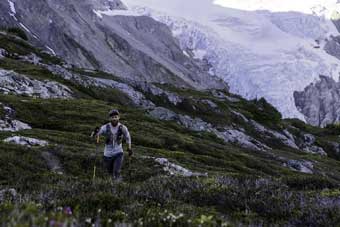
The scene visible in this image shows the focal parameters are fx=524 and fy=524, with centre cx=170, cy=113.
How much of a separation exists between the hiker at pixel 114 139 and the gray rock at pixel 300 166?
121ft

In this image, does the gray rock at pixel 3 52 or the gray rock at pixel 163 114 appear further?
the gray rock at pixel 3 52

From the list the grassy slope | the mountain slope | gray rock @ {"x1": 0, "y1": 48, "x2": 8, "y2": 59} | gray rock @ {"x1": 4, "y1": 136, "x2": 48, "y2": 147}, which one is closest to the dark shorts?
the grassy slope

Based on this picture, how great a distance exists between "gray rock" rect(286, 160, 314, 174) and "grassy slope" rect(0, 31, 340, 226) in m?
1.65

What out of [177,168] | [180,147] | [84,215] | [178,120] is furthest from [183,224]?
[178,120]

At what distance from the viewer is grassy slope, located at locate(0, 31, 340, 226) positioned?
310 inches

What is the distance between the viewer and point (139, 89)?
79.2 m

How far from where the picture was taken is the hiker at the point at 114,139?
56.3 feet

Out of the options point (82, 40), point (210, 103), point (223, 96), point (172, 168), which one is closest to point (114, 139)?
point (172, 168)

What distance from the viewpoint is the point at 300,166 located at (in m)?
54.0

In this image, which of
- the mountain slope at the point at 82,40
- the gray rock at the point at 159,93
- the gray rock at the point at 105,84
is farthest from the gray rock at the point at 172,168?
the mountain slope at the point at 82,40

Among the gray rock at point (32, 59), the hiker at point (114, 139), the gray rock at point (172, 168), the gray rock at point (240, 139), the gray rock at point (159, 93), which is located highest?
the gray rock at point (32, 59)

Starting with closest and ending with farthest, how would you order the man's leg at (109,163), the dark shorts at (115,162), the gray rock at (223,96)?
1. the dark shorts at (115,162)
2. the man's leg at (109,163)
3. the gray rock at (223,96)

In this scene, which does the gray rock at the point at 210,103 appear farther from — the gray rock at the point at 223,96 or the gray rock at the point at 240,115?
the gray rock at the point at 223,96

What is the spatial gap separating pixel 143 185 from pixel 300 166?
145ft
